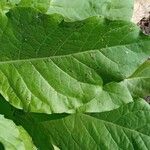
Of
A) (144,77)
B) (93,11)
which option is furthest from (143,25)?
(93,11)

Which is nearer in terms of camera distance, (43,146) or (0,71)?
(0,71)

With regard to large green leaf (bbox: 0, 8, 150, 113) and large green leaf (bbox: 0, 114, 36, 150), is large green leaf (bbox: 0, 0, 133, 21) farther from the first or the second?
large green leaf (bbox: 0, 114, 36, 150)

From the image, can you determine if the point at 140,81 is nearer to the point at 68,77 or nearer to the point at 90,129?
the point at 90,129

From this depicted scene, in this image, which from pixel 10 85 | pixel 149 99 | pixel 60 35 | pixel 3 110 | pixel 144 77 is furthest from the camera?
pixel 149 99

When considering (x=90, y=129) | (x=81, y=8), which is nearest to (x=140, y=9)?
(x=81, y=8)

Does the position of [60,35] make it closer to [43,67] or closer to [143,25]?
[43,67]

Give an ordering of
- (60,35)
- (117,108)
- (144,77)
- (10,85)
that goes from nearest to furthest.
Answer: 1. (60,35)
2. (10,85)
3. (117,108)
4. (144,77)
